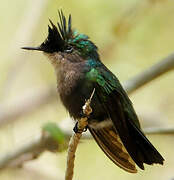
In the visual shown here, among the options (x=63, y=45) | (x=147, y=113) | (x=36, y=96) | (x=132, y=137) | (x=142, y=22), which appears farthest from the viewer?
(x=142, y=22)

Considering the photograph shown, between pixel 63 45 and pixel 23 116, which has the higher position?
pixel 63 45

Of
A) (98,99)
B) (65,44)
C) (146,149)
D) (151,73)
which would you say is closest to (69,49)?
(65,44)

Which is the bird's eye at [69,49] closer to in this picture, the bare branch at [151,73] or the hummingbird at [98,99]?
the hummingbird at [98,99]

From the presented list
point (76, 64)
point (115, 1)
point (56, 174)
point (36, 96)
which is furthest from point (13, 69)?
point (76, 64)

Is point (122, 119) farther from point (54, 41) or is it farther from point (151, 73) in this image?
point (151, 73)

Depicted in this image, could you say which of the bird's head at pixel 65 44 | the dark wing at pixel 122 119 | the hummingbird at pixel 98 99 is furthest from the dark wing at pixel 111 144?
the bird's head at pixel 65 44

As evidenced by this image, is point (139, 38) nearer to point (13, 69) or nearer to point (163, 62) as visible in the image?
point (13, 69)
